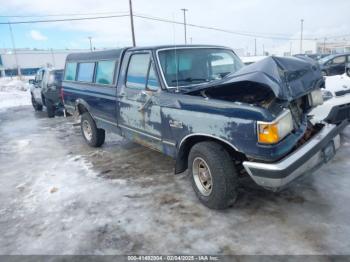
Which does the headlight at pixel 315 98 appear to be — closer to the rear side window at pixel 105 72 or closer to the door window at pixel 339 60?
the rear side window at pixel 105 72

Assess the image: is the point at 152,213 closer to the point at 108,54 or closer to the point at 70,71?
the point at 108,54

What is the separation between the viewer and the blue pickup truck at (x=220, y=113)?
120 inches

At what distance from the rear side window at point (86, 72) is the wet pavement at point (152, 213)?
178 centimetres

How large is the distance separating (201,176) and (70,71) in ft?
15.7

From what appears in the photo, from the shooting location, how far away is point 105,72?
18.3 feet

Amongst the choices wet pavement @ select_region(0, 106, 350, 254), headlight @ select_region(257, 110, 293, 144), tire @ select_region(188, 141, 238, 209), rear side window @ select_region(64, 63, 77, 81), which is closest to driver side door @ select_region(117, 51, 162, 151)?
wet pavement @ select_region(0, 106, 350, 254)

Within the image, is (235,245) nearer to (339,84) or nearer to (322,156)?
(322,156)

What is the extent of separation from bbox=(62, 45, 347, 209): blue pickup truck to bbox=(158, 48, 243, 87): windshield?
16mm

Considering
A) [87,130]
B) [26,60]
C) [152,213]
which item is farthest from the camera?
[26,60]

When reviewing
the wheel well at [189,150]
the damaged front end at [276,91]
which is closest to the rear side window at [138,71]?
the damaged front end at [276,91]

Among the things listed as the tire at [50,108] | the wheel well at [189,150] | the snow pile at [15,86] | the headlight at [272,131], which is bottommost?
the snow pile at [15,86]

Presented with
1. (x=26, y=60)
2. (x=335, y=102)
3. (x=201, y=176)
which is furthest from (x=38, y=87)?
(x=26, y=60)

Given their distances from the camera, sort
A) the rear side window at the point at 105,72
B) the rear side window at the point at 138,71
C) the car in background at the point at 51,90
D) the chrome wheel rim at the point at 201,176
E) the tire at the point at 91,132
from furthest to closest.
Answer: the car in background at the point at 51,90, the tire at the point at 91,132, the rear side window at the point at 105,72, the rear side window at the point at 138,71, the chrome wheel rim at the point at 201,176

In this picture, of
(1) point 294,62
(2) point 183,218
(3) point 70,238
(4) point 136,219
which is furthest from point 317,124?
(3) point 70,238
